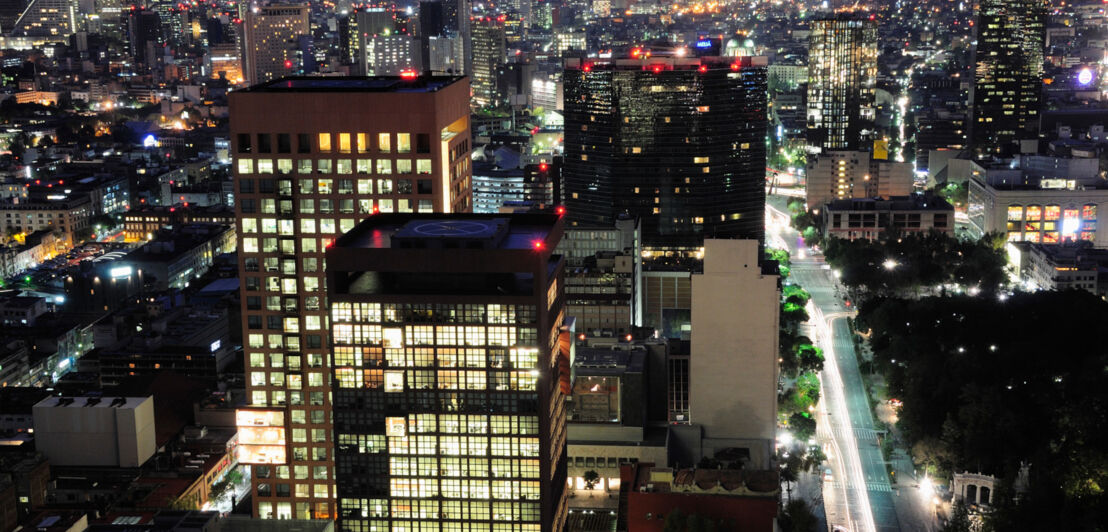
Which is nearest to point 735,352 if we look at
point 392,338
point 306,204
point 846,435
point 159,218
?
point 846,435

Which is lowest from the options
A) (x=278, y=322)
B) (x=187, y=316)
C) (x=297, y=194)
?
(x=187, y=316)

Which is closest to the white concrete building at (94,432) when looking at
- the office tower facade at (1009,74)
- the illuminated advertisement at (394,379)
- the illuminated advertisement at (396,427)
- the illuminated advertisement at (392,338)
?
the illuminated advertisement at (396,427)

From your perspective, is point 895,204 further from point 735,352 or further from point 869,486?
point 869,486

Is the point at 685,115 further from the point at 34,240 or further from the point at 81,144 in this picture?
the point at 81,144

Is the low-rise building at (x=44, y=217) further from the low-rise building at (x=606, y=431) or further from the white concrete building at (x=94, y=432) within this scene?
the low-rise building at (x=606, y=431)

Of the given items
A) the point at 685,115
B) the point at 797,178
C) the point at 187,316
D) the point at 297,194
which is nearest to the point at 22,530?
the point at 297,194

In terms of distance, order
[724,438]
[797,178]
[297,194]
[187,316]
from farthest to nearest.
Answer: [797,178], [187,316], [724,438], [297,194]
